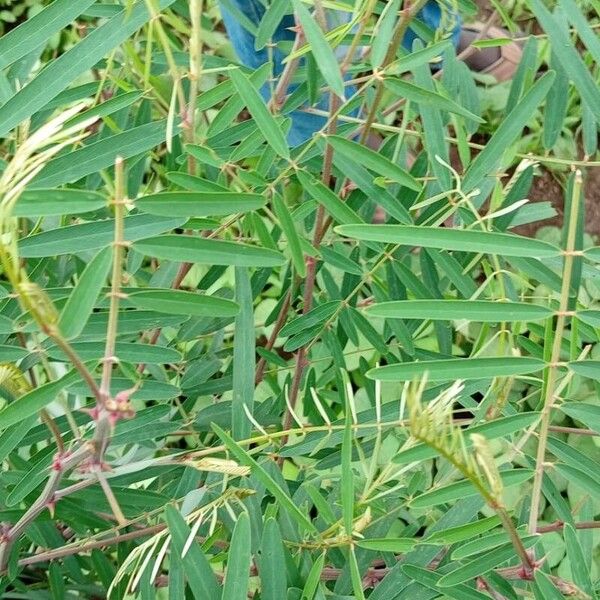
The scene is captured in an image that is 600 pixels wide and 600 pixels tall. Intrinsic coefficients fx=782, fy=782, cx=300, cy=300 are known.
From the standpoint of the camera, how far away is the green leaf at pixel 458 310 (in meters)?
0.51

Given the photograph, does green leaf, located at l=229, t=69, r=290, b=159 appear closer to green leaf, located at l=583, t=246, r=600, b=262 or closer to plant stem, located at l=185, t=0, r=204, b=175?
plant stem, located at l=185, t=0, r=204, b=175

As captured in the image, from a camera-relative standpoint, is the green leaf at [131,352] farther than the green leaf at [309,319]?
No

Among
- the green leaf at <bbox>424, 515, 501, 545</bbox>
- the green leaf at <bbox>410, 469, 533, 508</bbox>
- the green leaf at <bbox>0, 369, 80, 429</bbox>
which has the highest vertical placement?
the green leaf at <bbox>0, 369, 80, 429</bbox>

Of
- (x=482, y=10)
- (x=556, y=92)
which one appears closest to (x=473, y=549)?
(x=556, y=92)

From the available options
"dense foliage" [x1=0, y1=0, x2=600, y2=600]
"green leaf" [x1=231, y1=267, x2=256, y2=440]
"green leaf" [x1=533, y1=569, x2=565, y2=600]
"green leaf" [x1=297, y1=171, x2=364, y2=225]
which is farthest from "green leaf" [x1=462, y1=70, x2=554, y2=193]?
"green leaf" [x1=533, y1=569, x2=565, y2=600]

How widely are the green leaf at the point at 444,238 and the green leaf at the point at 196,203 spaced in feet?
0.21

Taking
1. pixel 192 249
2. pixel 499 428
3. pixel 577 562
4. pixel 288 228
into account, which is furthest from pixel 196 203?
pixel 577 562

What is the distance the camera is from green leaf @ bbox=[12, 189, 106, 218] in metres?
0.43

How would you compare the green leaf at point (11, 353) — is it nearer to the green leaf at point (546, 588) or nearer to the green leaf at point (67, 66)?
the green leaf at point (67, 66)

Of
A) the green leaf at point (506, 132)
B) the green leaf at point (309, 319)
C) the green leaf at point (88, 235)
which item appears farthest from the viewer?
the green leaf at point (309, 319)

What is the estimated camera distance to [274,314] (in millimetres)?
870

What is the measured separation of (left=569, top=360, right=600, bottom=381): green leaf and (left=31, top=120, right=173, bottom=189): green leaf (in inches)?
13.3

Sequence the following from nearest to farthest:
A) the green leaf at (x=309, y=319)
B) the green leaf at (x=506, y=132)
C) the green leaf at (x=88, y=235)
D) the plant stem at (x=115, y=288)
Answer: the plant stem at (x=115, y=288), the green leaf at (x=88, y=235), the green leaf at (x=506, y=132), the green leaf at (x=309, y=319)

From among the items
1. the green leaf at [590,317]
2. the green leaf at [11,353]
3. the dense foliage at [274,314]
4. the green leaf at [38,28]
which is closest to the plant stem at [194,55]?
the dense foliage at [274,314]
